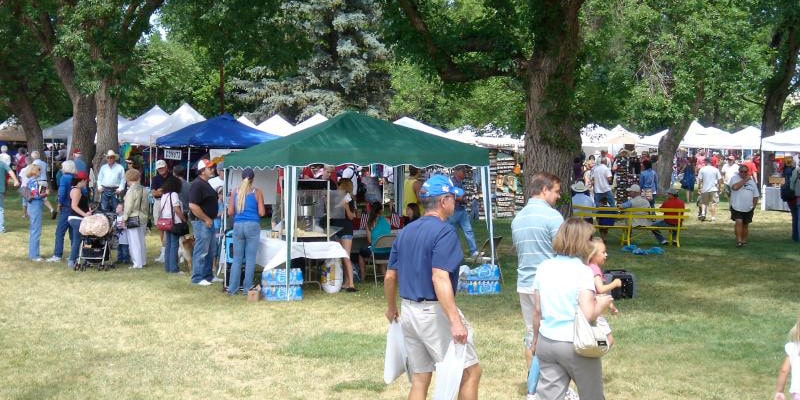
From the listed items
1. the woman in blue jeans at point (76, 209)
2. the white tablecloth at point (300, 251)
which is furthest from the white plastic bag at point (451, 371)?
the woman in blue jeans at point (76, 209)

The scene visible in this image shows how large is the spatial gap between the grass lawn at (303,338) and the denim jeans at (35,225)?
82 cm

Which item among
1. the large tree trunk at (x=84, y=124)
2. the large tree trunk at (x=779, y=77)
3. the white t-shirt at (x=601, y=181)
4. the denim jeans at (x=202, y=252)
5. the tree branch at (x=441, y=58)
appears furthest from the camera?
the large tree trunk at (x=779, y=77)

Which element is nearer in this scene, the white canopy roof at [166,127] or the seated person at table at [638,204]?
the seated person at table at [638,204]

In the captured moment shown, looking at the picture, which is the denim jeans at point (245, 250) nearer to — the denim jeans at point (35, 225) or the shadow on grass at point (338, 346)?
the shadow on grass at point (338, 346)

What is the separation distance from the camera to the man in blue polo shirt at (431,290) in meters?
5.06

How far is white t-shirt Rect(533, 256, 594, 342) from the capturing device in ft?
15.7

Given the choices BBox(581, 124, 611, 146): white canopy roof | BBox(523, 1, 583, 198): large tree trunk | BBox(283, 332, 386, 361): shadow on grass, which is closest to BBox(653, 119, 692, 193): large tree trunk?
BBox(581, 124, 611, 146): white canopy roof

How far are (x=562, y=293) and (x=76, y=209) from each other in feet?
35.1

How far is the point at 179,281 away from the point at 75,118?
1208 cm

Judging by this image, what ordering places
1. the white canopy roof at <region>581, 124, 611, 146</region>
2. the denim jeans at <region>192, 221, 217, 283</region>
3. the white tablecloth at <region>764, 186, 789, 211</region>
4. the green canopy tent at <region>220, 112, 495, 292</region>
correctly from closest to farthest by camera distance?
the green canopy tent at <region>220, 112, 495, 292</region>
the denim jeans at <region>192, 221, 217, 283</region>
the white tablecloth at <region>764, 186, 789, 211</region>
the white canopy roof at <region>581, 124, 611, 146</region>

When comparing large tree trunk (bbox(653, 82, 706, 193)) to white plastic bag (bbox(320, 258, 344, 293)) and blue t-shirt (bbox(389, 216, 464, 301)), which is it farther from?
blue t-shirt (bbox(389, 216, 464, 301))

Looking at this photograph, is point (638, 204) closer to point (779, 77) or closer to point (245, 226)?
point (245, 226)

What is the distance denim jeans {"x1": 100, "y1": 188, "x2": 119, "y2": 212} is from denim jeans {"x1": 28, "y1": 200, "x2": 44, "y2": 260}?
1.05 meters

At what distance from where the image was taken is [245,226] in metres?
11.4
